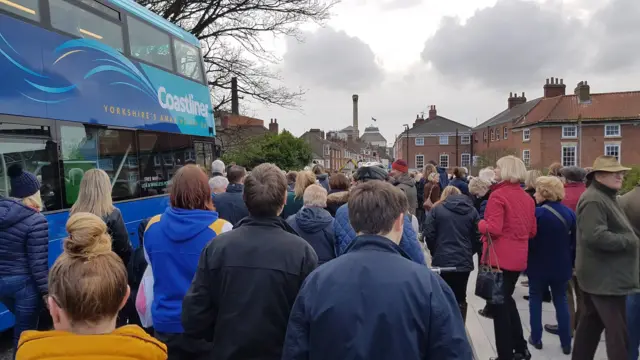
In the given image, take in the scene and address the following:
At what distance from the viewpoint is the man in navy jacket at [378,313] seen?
169cm

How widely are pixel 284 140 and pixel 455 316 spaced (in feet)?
118

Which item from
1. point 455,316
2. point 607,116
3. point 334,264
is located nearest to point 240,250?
point 334,264

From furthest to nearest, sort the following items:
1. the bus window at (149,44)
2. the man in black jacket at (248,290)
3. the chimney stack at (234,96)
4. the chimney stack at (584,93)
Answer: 1. the chimney stack at (584,93)
2. the chimney stack at (234,96)
3. the bus window at (149,44)
4. the man in black jacket at (248,290)

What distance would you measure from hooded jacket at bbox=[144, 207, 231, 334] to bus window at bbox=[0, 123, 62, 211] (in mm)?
3147

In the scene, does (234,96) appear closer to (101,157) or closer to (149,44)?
(149,44)

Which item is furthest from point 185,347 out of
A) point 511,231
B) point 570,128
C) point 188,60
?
Answer: point 570,128

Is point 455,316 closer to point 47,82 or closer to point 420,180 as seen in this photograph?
point 47,82

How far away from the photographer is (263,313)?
7.64 feet

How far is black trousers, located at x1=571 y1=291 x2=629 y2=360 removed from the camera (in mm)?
3693

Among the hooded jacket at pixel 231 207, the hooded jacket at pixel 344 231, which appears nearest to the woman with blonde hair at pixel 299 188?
the hooded jacket at pixel 231 207

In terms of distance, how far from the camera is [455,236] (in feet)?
15.3

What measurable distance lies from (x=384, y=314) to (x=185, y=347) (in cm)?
167

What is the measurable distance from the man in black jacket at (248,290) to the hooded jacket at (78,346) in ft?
2.23

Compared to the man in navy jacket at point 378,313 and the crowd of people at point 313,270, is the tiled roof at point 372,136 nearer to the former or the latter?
the crowd of people at point 313,270
